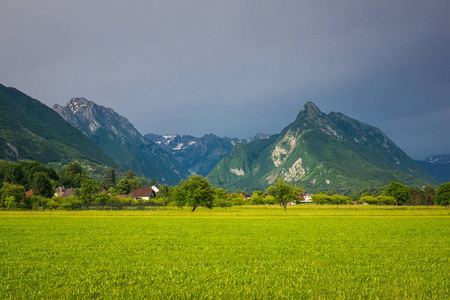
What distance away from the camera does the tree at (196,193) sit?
9525 cm

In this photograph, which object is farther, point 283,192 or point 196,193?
point 283,192

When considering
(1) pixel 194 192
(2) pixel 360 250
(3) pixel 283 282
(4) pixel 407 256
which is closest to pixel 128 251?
(3) pixel 283 282

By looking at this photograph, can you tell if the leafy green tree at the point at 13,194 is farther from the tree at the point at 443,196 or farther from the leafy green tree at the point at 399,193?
the tree at the point at 443,196

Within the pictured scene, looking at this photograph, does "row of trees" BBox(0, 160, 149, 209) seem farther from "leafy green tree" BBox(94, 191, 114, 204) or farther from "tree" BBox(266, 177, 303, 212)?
"tree" BBox(266, 177, 303, 212)

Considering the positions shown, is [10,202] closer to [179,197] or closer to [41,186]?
[41,186]

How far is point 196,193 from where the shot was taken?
310 ft

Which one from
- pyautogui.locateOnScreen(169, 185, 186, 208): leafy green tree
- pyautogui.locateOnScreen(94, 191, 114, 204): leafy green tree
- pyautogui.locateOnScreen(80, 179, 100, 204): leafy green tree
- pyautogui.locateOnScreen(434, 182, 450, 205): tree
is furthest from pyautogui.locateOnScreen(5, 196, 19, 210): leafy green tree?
pyautogui.locateOnScreen(434, 182, 450, 205): tree

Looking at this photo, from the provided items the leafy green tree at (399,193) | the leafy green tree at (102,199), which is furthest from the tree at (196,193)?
the leafy green tree at (399,193)

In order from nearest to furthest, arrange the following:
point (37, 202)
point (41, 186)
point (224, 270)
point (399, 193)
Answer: point (224, 270) → point (37, 202) → point (41, 186) → point (399, 193)

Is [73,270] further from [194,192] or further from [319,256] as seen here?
[194,192]

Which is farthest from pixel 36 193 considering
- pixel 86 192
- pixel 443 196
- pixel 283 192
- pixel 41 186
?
pixel 443 196

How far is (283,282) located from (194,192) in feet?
273

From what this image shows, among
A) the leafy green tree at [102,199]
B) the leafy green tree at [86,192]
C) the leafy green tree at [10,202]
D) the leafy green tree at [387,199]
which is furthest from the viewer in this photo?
the leafy green tree at [387,199]

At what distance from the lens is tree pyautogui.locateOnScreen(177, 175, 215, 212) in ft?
313
